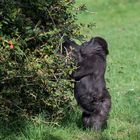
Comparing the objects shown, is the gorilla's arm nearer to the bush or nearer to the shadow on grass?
the bush

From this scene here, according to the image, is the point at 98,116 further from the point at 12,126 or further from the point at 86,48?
the point at 12,126

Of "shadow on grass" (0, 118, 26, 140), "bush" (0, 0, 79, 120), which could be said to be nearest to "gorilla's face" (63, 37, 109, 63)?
"bush" (0, 0, 79, 120)

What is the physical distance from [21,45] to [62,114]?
50.3 inches

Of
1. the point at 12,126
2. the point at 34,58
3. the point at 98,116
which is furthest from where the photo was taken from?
the point at 98,116

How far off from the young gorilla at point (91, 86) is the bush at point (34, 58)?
18cm

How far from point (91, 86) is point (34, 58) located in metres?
0.91

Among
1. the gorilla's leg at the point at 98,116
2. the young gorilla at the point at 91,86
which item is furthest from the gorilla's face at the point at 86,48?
the gorilla's leg at the point at 98,116

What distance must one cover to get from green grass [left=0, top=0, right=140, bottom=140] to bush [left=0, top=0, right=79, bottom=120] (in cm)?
26

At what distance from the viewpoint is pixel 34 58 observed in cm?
641

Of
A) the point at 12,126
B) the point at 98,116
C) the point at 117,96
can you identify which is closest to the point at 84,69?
the point at 98,116

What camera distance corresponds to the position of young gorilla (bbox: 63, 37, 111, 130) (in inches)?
267

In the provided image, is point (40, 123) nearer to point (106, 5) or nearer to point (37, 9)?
point (37, 9)

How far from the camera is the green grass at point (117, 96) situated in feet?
21.7

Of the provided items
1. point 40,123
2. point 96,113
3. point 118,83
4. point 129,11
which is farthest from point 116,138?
point 129,11
